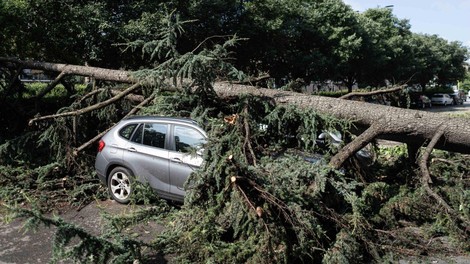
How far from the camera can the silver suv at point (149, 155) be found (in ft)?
21.2

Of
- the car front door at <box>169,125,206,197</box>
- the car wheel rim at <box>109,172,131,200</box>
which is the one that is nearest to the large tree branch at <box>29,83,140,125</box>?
the car wheel rim at <box>109,172,131,200</box>

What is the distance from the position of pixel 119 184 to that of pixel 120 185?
3cm

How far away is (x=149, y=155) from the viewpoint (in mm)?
6816

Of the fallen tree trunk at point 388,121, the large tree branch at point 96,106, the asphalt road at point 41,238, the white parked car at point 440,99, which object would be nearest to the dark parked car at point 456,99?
the white parked car at point 440,99

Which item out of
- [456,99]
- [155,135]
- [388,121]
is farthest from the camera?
[456,99]

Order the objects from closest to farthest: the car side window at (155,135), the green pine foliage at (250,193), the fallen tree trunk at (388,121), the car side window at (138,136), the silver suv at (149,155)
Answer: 1. the green pine foliage at (250,193)
2. the fallen tree trunk at (388,121)
3. the silver suv at (149,155)
4. the car side window at (155,135)
5. the car side window at (138,136)

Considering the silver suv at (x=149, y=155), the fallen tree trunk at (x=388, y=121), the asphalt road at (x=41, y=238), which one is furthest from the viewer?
the silver suv at (x=149, y=155)

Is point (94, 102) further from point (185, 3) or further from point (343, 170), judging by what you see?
point (185, 3)

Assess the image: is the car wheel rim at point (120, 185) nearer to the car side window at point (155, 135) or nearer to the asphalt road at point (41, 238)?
the asphalt road at point (41, 238)

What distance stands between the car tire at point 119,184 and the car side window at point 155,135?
605 mm

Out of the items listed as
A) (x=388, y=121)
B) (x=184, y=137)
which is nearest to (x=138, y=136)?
(x=184, y=137)

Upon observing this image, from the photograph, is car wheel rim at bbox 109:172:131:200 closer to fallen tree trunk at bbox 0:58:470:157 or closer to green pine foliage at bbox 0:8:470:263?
green pine foliage at bbox 0:8:470:263

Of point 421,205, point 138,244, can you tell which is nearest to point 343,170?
point 421,205

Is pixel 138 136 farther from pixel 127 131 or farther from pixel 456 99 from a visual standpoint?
pixel 456 99
